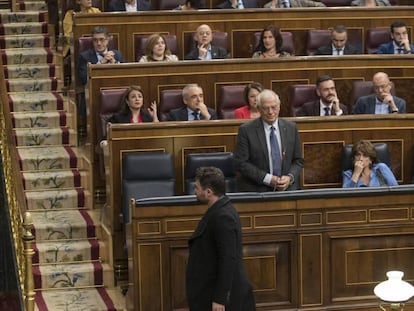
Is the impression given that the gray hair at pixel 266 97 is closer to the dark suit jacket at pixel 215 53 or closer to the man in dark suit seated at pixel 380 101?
the man in dark suit seated at pixel 380 101

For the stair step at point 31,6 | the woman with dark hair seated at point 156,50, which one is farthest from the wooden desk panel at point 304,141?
the stair step at point 31,6

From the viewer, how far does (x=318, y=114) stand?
5238mm

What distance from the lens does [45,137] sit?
577 centimetres

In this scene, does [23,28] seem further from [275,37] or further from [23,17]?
[275,37]

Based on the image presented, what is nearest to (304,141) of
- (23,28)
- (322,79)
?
(322,79)

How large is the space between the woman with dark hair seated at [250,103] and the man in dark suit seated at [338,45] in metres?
0.98

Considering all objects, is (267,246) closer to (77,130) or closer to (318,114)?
(318,114)

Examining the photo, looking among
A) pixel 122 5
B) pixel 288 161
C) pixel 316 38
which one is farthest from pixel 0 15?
pixel 288 161

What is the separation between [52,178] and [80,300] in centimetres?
91

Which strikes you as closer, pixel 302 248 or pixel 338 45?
pixel 302 248

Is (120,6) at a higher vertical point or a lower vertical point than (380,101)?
higher

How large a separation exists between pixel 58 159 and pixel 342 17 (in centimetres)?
175

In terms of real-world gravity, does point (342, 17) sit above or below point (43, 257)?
above

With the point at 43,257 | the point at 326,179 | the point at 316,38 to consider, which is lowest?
the point at 43,257
